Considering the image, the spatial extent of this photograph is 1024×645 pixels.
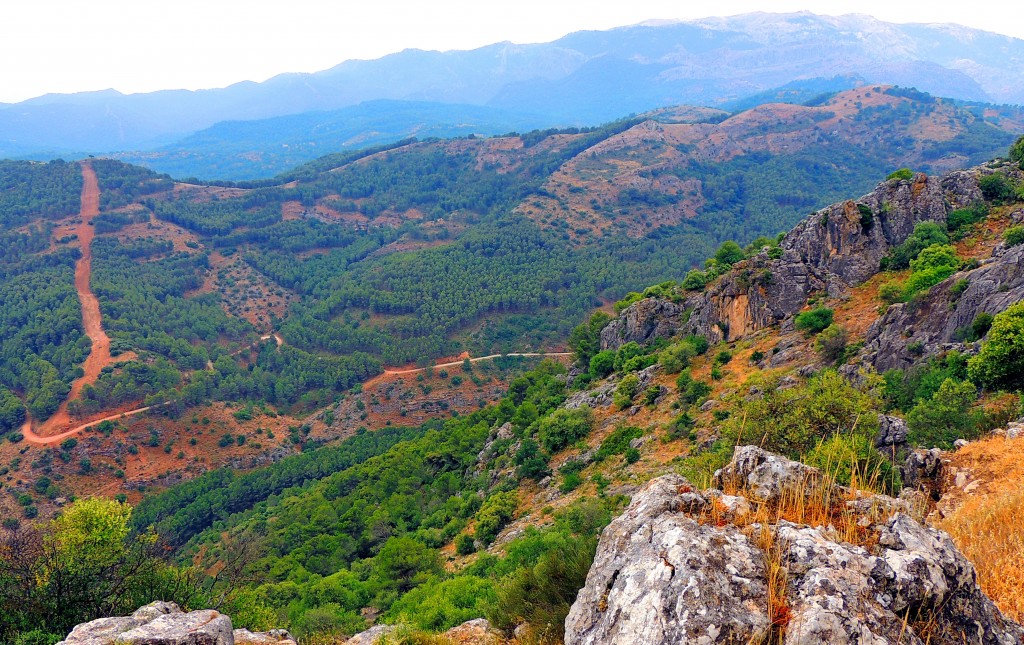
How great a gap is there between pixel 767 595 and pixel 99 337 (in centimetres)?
11371

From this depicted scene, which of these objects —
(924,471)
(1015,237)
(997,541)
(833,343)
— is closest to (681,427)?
(833,343)

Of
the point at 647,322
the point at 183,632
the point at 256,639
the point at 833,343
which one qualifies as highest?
the point at 183,632

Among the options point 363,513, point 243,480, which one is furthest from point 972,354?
point 243,480

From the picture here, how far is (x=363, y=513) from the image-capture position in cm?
4762

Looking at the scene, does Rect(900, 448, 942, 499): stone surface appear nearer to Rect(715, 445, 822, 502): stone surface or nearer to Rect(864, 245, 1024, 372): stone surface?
Rect(715, 445, 822, 502): stone surface

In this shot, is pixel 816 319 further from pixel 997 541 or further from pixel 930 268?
pixel 997 541

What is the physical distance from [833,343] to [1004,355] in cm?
1075

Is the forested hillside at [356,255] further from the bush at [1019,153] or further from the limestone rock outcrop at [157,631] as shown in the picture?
the limestone rock outcrop at [157,631]

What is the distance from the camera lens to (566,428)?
136 feet

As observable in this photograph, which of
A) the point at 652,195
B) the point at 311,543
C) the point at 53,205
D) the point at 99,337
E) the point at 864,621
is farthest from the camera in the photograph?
the point at 652,195

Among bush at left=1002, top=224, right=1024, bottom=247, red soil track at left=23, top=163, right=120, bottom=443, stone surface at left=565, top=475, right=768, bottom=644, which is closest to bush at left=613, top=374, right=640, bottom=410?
bush at left=1002, top=224, right=1024, bottom=247

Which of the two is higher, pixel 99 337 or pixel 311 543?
pixel 99 337

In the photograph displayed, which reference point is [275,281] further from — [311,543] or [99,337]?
[311,543]

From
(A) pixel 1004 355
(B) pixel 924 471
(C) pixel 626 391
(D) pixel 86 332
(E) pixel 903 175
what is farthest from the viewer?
(D) pixel 86 332
